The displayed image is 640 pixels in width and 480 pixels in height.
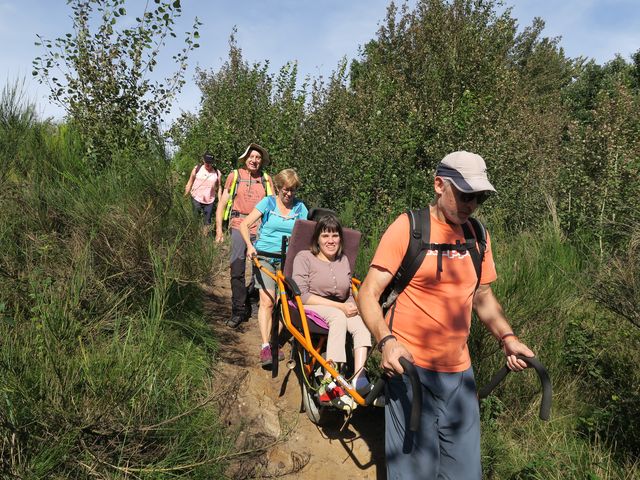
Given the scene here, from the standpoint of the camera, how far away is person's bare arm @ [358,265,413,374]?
6.56ft

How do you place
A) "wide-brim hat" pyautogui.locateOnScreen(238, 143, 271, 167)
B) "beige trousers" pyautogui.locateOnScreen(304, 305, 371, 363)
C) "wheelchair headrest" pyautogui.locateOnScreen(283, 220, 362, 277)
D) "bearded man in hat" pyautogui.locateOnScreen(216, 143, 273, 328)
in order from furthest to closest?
"wide-brim hat" pyautogui.locateOnScreen(238, 143, 271, 167), "bearded man in hat" pyautogui.locateOnScreen(216, 143, 273, 328), "wheelchair headrest" pyautogui.locateOnScreen(283, 220, 362, 277), "beige trousers" pyautogui.locateOnScreen(304, 305, 371, 363)

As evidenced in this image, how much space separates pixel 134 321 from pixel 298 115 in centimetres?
701

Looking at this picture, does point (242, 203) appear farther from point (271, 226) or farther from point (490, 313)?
point (490, 313)

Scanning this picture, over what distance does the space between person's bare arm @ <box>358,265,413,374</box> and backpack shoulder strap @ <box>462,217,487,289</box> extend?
417 mm

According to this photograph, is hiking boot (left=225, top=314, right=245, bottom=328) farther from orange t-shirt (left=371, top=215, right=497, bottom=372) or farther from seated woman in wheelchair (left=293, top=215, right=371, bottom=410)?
orange t-shirt (left=371, top=215, right=497, bottom=372)

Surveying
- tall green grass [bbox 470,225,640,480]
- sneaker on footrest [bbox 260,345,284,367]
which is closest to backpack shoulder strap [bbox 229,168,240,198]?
sneaker on footrest [bbox 260,345,284,367]

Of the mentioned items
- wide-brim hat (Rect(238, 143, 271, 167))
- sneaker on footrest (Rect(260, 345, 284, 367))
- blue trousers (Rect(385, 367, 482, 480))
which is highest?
wide-brim hat (Rect(238, 143, 271, 167))

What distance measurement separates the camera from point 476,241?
2338mm

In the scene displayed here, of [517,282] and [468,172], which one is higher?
[468,172]

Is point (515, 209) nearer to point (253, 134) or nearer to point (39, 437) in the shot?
point (253, 134)

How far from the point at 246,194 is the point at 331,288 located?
1875 millimetres

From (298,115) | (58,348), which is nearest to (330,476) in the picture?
(58,348)

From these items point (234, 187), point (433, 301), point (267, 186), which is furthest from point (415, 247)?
point (234, 187)

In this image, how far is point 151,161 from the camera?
4.58 meters
